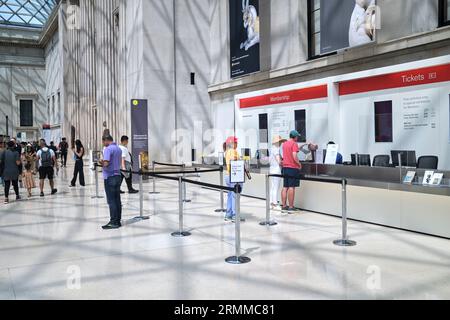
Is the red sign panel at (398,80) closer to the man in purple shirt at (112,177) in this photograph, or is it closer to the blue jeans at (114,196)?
the man in purple shirt at (112,177)

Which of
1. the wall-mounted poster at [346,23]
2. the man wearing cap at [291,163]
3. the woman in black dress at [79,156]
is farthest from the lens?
the woman in black dress at [79,156]

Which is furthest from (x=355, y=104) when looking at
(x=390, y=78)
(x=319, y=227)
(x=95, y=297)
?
(x=95, y=297)

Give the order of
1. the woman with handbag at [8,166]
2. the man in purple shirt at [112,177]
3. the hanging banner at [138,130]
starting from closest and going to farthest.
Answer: the man in purple shirt at [112,177] < the woman with handbag at [8,166] < the hanging banner at [138,130]

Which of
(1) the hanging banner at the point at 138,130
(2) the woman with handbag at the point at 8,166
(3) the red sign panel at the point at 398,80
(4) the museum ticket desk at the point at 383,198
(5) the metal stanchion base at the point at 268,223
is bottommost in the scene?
(5) the metal stanchion base at the point at 268,223

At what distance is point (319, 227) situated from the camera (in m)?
8.35

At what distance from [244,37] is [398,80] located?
921 centimetres

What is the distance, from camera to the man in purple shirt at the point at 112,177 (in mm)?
8531

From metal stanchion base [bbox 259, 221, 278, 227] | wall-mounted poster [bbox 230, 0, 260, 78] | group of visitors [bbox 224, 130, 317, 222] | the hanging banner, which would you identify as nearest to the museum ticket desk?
group of visitors [bbox 224, 130, 317, 222]

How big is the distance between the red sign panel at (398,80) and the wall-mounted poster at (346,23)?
1204 mm

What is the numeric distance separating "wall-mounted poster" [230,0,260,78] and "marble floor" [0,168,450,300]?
11010 mm

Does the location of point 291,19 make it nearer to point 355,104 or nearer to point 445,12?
point 355,104

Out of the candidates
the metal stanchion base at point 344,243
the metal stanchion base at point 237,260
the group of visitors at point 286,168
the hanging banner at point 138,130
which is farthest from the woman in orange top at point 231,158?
the hanging banner at point 138,130

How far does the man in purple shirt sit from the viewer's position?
8531 millimetres

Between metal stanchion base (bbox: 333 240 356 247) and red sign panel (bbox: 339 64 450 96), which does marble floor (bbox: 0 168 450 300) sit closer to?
metal stanchion base (bbox: 333 240 356 247)
